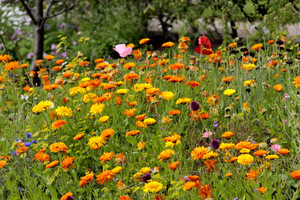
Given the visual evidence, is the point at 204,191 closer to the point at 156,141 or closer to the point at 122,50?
the point at 156,141

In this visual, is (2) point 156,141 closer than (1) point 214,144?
No

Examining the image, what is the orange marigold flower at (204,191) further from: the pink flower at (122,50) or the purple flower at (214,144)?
the pink flower at (122,50)

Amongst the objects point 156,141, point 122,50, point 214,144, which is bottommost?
point 156,141

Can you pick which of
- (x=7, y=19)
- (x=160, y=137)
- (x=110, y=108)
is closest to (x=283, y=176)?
(x=160, y=137)

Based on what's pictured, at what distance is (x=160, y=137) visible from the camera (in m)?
2.71

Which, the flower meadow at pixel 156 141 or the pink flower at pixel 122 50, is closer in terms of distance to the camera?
the flower meadow at pixel 156 141

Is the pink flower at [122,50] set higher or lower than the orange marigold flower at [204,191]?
higher

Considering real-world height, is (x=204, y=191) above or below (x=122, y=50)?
below

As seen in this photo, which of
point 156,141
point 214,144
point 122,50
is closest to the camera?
point 214,144

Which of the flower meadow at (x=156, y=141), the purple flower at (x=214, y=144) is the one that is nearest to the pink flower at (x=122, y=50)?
the flower meadow at (x=156, y=141)

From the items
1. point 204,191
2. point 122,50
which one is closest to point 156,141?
point 204,191

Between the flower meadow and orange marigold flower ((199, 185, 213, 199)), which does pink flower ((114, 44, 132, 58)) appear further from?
orange marigold flower ((199, 185, 213, 199))

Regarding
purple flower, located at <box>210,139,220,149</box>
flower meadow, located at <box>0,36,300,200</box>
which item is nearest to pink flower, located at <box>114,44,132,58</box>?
flower meadow, located at <box>0,36,300,200</box>

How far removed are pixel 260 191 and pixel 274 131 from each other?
38.8 inches
